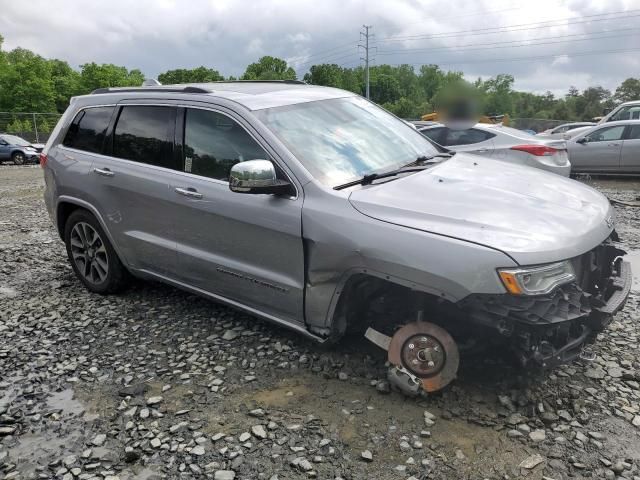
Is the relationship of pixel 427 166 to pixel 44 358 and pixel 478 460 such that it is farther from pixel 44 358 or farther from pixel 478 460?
pixel 44 358

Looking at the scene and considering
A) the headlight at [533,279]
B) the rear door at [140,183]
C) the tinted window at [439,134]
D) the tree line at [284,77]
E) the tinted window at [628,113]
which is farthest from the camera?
the tree line at [284,77]

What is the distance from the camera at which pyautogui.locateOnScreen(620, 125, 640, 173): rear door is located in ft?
39.0

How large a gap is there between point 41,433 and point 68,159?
8.72ft

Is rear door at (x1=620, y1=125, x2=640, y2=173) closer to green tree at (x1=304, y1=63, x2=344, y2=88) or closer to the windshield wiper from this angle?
the windshield wiper

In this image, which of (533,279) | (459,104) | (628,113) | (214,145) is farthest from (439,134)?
(628,113)

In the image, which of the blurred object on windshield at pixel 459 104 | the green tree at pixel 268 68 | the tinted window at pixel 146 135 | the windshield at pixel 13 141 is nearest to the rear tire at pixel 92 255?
the tinted window at pixel 146 135

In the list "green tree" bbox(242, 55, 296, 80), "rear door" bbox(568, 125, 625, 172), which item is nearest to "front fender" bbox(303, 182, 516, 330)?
"rear door" bbox(568, 125, 625, 172)

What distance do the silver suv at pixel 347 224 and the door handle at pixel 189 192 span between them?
14mm

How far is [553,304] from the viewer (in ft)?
8.77

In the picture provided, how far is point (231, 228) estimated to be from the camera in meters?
3.57

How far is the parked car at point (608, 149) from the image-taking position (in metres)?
12.0

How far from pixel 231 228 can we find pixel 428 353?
1512mm

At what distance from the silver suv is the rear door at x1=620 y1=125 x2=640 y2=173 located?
9.76 m

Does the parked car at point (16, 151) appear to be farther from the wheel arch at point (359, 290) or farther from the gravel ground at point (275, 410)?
the wheel arch at point (359, 290)
